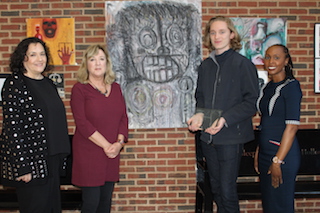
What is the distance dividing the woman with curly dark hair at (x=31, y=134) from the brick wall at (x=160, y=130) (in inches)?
47.4

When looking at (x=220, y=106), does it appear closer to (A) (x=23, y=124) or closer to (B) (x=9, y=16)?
(A) (x=23, y=124)

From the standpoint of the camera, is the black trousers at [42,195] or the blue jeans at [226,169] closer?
the black trousers at [42,195]

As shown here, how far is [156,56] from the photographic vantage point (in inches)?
132

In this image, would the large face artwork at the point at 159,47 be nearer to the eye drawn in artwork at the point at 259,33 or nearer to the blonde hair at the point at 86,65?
the eye drawn in artwork at the point at 259,33

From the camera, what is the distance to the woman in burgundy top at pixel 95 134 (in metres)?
2.39

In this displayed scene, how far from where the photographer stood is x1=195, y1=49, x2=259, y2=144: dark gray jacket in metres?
2.19

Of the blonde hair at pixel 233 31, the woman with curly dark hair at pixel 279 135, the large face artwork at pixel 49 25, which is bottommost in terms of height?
the woman with curly dark hair at pixel 279 135

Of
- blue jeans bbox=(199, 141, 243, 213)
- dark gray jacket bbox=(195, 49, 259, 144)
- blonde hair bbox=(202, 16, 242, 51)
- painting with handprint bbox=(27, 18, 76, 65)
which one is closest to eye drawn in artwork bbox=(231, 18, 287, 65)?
blonde hair bbox=(202, 16, 242, 51)

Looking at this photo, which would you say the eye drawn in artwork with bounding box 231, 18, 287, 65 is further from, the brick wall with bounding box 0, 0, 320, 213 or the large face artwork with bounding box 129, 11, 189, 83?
the large face artwork with bounding box 129, 11, 189, 83

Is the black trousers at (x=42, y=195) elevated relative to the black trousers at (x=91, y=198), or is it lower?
elevated

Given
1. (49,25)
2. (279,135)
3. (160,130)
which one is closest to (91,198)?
(160,130)

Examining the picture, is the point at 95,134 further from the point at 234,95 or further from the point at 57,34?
the point at 57,34

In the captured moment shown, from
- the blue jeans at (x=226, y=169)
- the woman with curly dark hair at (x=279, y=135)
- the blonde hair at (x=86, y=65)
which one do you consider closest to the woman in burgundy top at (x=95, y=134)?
the blonde hair at (x=86, y=65)

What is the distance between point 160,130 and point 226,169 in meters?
1.31
